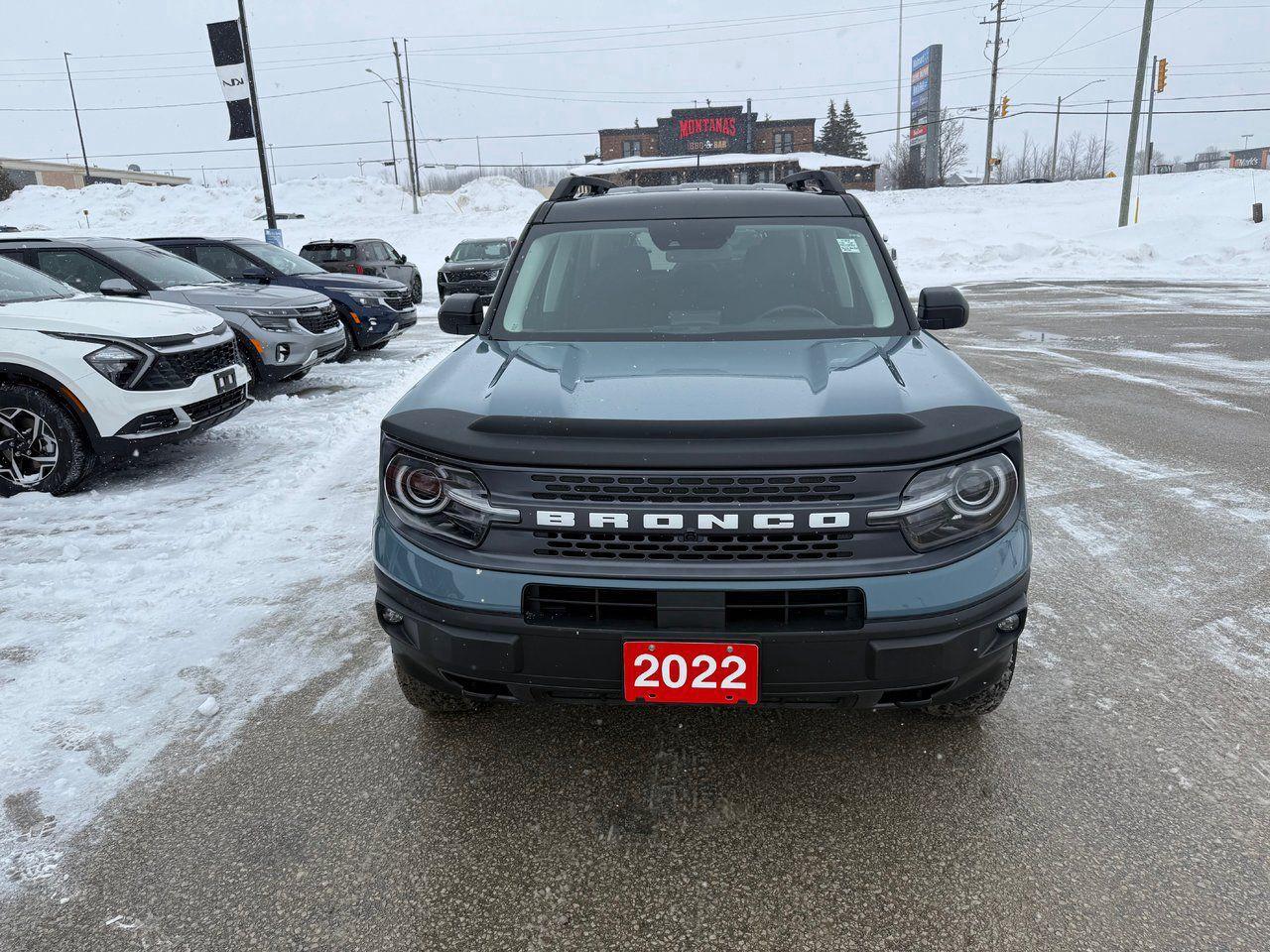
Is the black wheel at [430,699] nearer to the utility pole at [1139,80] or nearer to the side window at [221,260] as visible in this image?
the side window at [221,260]

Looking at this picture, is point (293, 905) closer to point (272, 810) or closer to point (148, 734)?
point (272, 810)

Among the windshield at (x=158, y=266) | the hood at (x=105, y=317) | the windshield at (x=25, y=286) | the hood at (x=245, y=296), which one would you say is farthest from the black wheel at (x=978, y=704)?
the windshield at (x=158, y=266)

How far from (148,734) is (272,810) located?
706mm

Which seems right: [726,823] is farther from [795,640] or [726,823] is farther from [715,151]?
[715,151]

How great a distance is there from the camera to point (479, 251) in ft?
70.0

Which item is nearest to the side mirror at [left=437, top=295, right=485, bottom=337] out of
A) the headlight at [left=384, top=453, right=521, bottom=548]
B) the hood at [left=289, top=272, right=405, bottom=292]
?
the headlight at [left=384, top=453, right=521, bottom=548]

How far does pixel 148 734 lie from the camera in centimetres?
285

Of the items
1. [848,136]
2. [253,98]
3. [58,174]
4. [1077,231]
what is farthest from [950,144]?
[58,174]

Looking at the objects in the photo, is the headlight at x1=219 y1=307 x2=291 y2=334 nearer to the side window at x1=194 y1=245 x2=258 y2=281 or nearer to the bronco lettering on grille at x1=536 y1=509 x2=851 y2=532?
the side window at x1=194 y1=245 x2=258 y2=281

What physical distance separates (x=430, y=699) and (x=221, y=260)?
34.2 ft

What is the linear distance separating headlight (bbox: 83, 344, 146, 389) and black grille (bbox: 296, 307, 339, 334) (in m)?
3.40

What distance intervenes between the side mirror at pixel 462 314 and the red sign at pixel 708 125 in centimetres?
6632

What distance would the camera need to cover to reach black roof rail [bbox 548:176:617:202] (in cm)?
413

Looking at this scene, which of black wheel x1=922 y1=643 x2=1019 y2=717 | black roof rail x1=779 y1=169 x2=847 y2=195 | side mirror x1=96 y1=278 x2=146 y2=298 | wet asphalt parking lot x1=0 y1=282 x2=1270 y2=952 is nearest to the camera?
wet asphalt parking lot x1=0 y1=282 x2=1270 y2=952
